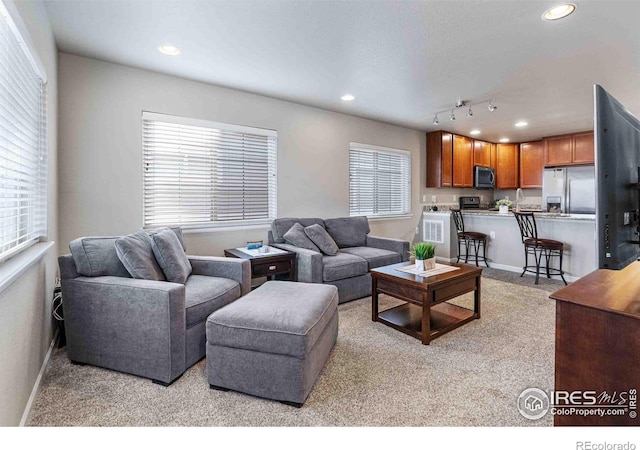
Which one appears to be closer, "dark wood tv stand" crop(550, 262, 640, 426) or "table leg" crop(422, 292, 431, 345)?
"dark wood tv stand" crop(550, 262, 640, 426)

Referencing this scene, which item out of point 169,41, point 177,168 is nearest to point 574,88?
point 169,41

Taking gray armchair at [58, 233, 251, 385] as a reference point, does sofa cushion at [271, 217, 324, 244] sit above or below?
above

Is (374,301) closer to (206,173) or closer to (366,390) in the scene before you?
(366,390)

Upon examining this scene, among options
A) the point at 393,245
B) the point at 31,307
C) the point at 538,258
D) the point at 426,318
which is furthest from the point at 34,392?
the point at 538,258

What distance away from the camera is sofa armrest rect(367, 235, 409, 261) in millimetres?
4102

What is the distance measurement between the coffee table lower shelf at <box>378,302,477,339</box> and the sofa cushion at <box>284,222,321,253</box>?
1091 millimetres

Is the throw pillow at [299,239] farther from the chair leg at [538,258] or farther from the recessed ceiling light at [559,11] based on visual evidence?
the chair leg at [538,258]

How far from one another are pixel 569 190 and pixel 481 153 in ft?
5.54

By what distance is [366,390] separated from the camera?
1.92 metres

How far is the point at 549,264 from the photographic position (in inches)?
179

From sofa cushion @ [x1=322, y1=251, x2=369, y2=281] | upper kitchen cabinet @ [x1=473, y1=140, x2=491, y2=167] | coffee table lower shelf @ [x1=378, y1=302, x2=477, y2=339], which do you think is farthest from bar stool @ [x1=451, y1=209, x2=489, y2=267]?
sofa cushion @ [x1=322, y1=251, x2=369, y2=281]

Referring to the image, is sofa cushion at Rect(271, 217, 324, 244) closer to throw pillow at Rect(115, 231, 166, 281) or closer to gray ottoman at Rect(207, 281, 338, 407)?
throw pillow at Rect(115, 231, 166, 281)

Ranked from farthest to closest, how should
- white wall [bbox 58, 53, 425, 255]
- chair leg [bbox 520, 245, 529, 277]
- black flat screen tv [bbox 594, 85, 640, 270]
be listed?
chair leg [bbox 520, 245, 529, 277] < white wall [bbox 58, 53, 425, 255] < black flat screen tv [bbox 594, 85, 640, 270]

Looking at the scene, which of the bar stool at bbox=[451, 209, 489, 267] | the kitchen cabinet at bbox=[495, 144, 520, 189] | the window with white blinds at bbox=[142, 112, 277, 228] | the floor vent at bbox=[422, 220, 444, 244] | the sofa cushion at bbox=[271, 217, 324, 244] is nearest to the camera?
the window with white blinds at bbox=[142, 112, 277, 228]
